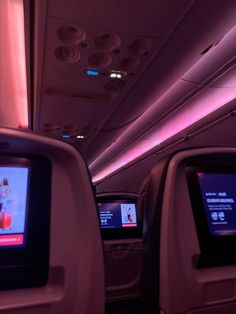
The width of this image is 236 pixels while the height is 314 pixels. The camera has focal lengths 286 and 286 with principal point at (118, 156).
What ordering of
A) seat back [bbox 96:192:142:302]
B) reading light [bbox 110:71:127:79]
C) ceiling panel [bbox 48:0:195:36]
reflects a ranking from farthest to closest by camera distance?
reading light [bbox 110:71:127:79] < seat back [bbox 96:192:142:302] < ceiling panel [bbox 48:0:195:36]

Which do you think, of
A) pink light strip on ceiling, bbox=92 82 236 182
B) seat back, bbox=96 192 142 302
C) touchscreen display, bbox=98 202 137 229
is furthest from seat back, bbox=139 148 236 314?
pink light strip on ceiling, bbox=92 82 236 182

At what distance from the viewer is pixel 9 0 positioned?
2352 millimetres

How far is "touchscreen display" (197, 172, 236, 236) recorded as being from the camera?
1320 millimetres

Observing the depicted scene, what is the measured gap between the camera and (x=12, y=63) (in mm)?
3496

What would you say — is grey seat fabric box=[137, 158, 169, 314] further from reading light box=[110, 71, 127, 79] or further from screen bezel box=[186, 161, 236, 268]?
reading light box=[110, 71, 127, 79]

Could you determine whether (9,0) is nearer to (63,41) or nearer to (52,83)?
(63,41)

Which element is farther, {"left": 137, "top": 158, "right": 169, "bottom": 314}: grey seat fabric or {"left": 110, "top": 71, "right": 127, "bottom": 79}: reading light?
{"left": 110, "top": 71, "right": 127, "bottom": 79}: reading light

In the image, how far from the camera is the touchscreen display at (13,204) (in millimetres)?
1010

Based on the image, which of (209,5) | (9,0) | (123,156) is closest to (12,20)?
(9,0)

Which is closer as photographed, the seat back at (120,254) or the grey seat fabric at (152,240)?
the grey seat fabric at (152,240)

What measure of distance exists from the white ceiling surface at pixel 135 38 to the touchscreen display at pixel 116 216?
61.1 inches

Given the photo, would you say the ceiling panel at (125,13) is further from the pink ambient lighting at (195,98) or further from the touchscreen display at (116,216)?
the touchscreen display at (116,216)

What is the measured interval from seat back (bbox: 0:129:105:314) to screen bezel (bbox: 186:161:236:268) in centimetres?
47

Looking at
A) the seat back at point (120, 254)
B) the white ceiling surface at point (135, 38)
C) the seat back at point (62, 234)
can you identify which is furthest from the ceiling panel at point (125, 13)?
the seat back at point (120, 254)
